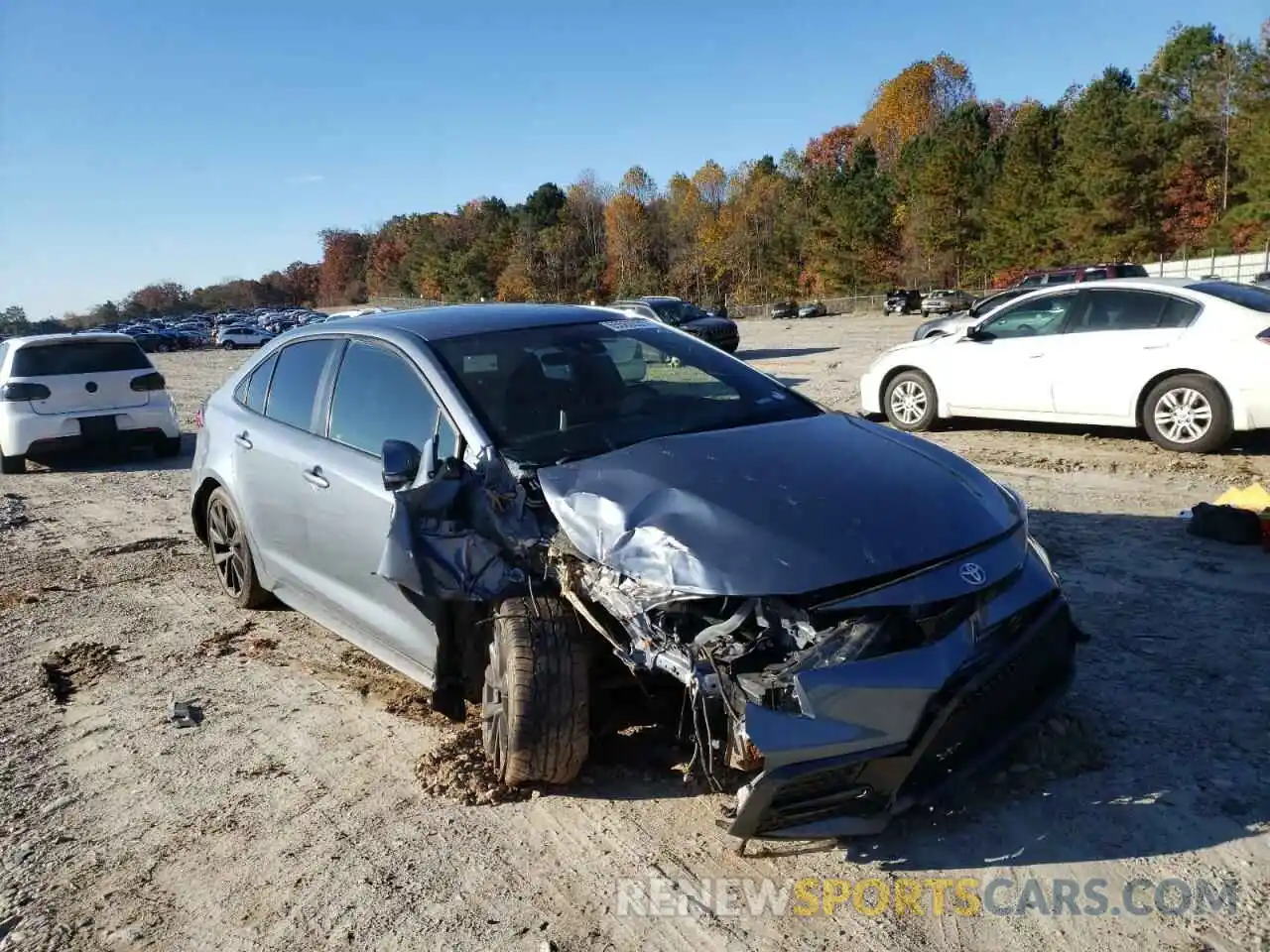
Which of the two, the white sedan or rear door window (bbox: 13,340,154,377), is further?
rear door window (bbox: 13,340,154,377)

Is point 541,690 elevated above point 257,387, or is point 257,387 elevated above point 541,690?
point 257,387

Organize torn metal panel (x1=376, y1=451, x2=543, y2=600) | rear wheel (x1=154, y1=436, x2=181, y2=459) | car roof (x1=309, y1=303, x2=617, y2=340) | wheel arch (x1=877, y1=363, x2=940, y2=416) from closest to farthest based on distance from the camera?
torn metal panel (x1=376, y1=451, x2=543, y2=600), car roof (x1=309, y1=303, x2=617, y2=340), wheel arch (x1=877, y1=363, x2=940, y2=416), rear wheel (x1=154, y1=436, x2=181, y2=459)

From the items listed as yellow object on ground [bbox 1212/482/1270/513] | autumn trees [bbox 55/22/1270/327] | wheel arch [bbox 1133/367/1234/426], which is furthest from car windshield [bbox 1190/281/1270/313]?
autumn trees [bbox 55/22/1270/327]

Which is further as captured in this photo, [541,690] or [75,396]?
[75,396]

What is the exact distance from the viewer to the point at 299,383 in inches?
197

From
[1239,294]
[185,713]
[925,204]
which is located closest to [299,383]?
[185,713]

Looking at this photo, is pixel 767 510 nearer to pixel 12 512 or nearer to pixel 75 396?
pixel 12 512

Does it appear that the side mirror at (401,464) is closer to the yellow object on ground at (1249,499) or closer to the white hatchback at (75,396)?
the yellow object on ground at (1249,499)

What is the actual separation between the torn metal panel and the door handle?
94cm

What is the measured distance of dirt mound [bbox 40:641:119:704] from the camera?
4.80 m

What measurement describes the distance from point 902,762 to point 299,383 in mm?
3570

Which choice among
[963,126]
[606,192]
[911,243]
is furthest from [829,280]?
[606,192]

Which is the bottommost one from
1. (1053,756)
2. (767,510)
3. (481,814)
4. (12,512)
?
(12,512)

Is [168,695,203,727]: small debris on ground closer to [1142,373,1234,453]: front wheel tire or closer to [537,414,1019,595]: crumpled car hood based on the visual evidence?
[537,414,1019,595]: crumpled car hood
